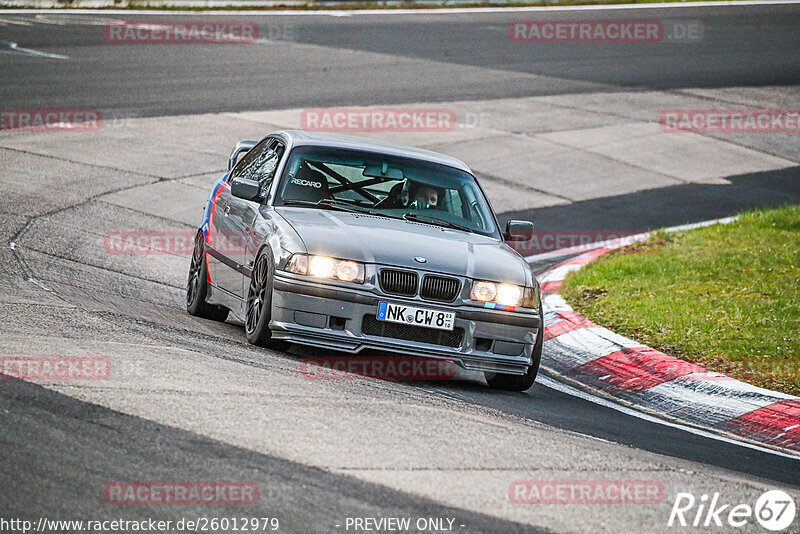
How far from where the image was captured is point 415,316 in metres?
7.61

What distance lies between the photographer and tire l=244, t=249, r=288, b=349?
7.73 meters

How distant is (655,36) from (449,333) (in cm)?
2735

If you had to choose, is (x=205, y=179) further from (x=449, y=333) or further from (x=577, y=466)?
(x=577, y=466)

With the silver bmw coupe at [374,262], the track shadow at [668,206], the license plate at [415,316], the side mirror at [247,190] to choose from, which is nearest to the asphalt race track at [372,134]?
the track shadow at [668,206]

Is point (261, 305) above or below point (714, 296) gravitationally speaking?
above

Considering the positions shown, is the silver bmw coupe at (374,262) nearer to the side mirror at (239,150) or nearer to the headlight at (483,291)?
the headlight at (483,291)

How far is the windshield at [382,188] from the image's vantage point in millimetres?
8742

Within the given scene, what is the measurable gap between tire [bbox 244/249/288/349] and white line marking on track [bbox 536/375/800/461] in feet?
7.11

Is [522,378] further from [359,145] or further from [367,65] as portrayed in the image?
[367,65]

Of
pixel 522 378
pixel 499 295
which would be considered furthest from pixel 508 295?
pixel 522 378

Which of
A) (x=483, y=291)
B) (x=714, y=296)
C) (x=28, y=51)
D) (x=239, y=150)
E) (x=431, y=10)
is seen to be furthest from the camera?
(x=431, y=10)

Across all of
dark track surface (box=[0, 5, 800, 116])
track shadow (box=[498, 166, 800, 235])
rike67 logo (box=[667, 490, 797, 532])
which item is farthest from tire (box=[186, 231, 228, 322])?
dark track surface (box=[0, 5, 800, 116])

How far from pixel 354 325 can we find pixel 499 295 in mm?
1018

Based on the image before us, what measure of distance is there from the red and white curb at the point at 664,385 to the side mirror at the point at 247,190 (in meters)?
2.75
